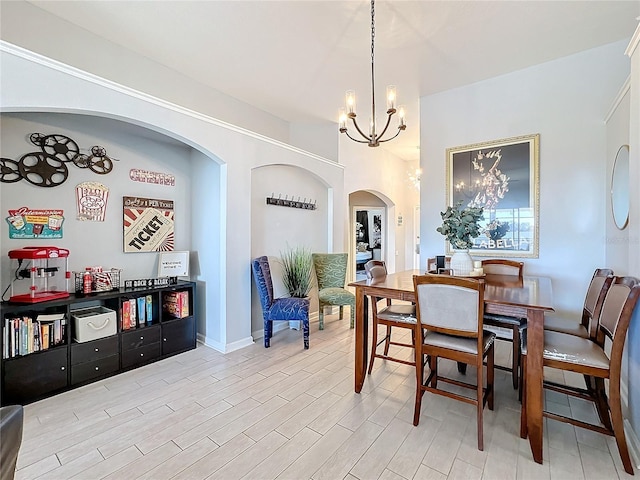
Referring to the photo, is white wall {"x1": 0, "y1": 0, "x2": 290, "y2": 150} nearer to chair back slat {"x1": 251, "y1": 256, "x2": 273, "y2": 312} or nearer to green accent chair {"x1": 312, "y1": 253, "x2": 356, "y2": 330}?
chair back slat {"x1": 251, "y1": 256, "x2": 273, "y2": 312}

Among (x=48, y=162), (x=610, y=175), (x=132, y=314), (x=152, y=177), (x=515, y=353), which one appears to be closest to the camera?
(x=515, y=353)

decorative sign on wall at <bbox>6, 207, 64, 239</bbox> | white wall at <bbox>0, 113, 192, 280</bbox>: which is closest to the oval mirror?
white wall at <bbox>0, 113, 192, 280</bbox>

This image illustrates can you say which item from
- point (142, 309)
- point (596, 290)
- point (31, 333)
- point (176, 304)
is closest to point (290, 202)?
point (176, 304)

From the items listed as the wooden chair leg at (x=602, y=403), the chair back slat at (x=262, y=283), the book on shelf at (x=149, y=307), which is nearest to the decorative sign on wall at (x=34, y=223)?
the book on shelf at (x=149, y=307)

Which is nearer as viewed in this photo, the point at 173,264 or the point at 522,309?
the point at 522,309

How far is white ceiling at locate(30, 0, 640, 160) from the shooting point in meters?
2.54

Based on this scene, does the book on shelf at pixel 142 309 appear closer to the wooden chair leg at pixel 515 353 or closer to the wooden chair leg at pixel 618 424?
the wooden chair leg at pixel 515 353

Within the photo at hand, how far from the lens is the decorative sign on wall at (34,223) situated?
261cm

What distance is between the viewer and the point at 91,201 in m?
3.09

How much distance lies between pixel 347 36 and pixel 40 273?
3558 mm

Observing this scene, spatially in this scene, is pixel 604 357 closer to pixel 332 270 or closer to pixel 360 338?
pixel 360 338

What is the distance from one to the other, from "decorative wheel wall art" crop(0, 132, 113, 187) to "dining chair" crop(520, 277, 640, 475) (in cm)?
412

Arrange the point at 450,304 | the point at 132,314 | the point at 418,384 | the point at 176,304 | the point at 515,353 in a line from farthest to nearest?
1. the point at 176,304
2. the point at 132,314
3. the point at 515,353
4. the point at 418,384
5. the point at 450,304

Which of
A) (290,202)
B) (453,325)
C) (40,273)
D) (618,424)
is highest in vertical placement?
(290,202)
